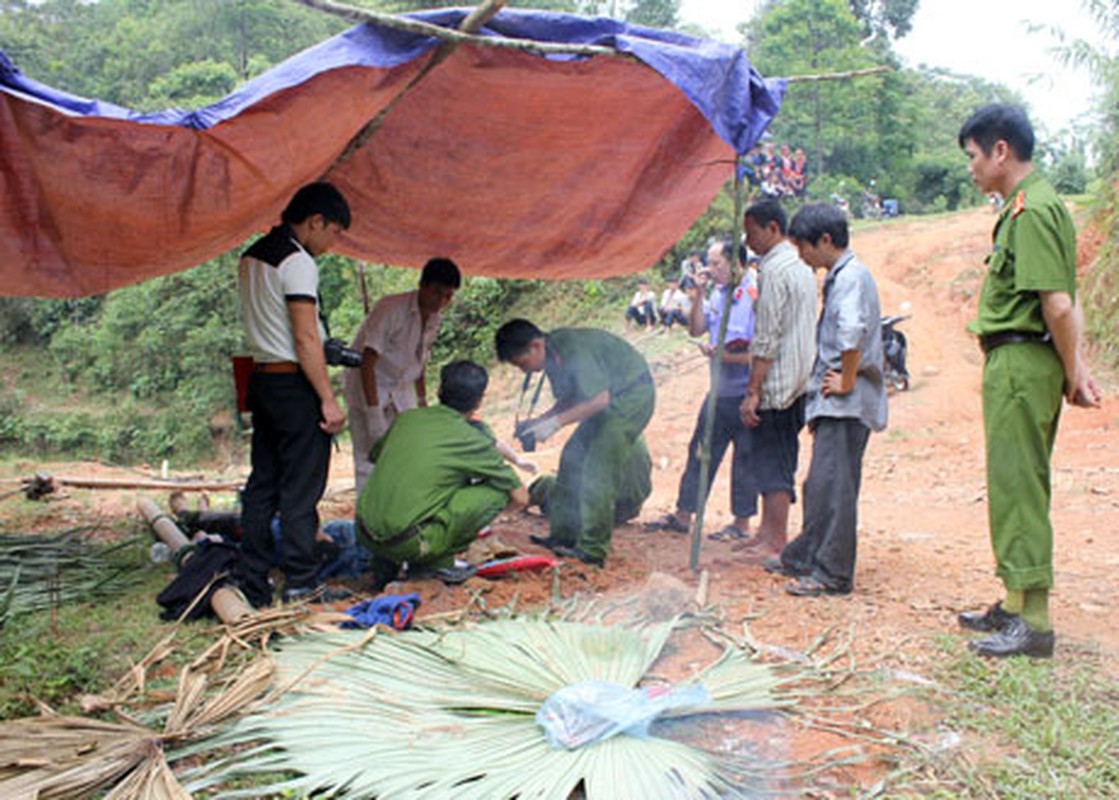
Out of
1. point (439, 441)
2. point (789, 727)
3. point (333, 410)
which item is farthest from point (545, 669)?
point (333, 410)

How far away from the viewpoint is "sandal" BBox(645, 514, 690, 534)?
5.34m

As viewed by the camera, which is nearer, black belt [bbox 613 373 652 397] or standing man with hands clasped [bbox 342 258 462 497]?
black belt [bbox 613 373 652 397]

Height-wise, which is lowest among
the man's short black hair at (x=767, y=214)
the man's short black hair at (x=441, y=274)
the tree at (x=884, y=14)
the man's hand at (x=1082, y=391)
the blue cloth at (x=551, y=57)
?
the man's hand at (x=1082, y=391)

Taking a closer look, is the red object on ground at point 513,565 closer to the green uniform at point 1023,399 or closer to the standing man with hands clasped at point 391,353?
the standing man with hands clasped at point 391,353

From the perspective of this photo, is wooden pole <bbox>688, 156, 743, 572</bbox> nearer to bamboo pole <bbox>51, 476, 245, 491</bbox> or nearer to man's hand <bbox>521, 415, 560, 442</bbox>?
man's hand <bbox>521, 415, 560, 442</bbox>

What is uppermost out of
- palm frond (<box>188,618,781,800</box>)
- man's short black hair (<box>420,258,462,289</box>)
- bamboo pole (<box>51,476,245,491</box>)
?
man's short black hair (<box>420,258,462,289</box>)

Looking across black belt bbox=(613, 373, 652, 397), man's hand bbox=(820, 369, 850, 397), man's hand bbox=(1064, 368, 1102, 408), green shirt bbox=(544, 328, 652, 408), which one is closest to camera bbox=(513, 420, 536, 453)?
green shirt bbox=(544, 328, 652, 408)

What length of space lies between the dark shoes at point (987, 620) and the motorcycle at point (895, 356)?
8.16m

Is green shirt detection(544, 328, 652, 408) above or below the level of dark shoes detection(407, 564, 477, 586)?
above

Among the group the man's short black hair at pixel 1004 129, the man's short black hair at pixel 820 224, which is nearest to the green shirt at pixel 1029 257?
the man's short black hair at pixel 1004 129

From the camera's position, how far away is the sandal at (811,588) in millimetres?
3943

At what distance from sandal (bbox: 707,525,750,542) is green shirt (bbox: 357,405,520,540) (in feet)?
5.42

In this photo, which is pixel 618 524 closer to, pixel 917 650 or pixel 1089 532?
pixel 917 650

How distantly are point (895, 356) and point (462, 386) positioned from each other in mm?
8905
